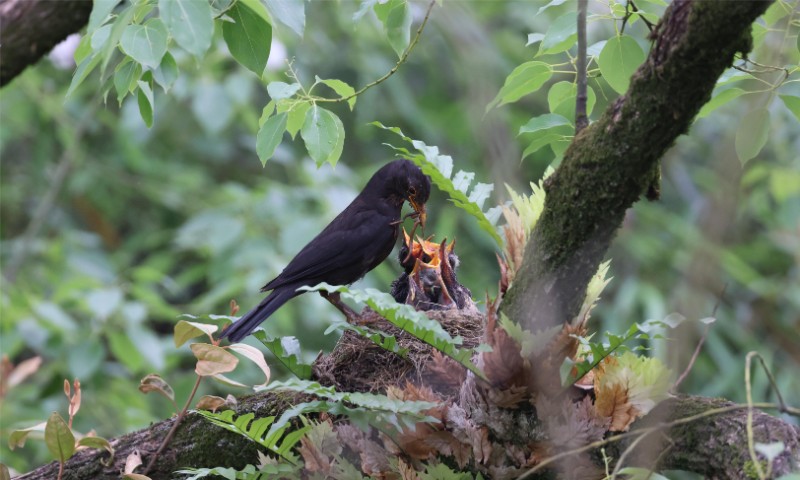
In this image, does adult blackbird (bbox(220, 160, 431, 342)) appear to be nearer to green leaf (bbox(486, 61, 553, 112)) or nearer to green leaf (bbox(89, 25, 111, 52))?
green leaf (bbox(486, 61, 553, 112))

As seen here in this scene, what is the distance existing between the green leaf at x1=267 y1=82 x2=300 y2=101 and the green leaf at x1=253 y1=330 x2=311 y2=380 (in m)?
0.64

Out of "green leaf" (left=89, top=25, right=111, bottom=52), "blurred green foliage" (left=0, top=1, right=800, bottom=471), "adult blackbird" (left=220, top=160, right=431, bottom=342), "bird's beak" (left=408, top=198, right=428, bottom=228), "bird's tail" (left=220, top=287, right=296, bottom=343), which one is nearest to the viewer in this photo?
"green leaf" (left=89, top=25, right=111, bottom=52)

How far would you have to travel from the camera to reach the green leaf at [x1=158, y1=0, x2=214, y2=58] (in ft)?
6.59

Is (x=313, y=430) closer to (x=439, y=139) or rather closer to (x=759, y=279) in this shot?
(x=759, y=279)

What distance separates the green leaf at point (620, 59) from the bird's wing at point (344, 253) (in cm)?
188

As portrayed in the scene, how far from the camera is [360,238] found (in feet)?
13.8

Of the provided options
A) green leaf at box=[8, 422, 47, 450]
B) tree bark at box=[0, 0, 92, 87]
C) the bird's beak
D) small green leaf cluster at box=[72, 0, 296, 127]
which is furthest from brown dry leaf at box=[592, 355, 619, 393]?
the bird's beak

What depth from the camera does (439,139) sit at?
8.68 metres

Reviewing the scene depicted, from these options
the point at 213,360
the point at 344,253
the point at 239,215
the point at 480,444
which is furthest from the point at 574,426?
the point at 239,215

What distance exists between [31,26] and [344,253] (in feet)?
6.92

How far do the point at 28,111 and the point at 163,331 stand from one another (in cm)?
264

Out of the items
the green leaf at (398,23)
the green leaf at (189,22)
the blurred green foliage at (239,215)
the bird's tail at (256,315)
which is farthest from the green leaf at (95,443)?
the blurred green foliage at (239,215)

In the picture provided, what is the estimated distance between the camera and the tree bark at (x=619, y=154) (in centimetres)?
189

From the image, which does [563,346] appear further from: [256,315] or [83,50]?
[256,315]
